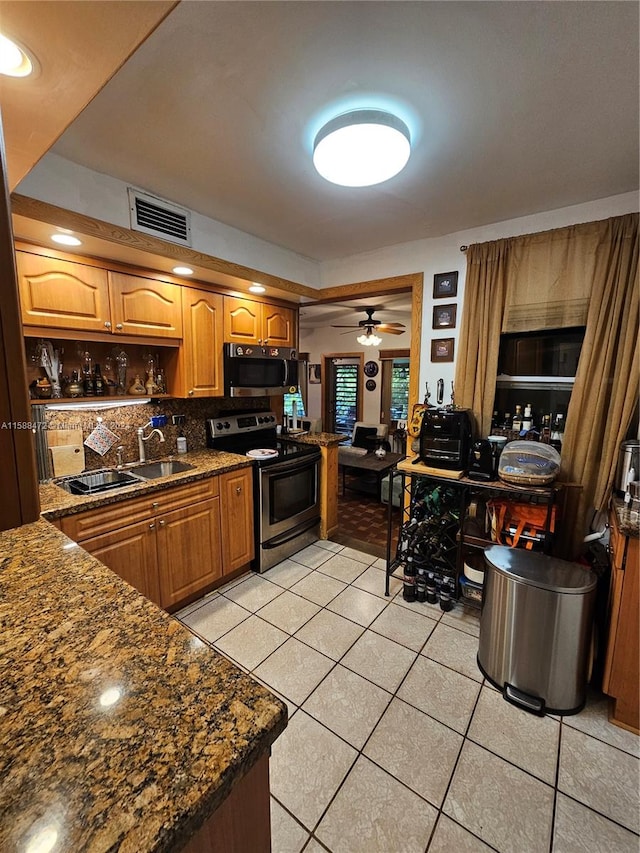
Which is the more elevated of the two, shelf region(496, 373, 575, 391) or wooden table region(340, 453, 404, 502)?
shelf region(496, 373, 575, 391)

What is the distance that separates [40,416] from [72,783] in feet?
6.89

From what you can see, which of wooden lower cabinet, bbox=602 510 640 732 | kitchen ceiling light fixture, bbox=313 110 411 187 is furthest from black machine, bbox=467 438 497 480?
kitchen ceiling light fixture, bbox=313 110 411 187

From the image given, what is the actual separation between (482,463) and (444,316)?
3.79 feet

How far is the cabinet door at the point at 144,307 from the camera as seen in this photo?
2162mm

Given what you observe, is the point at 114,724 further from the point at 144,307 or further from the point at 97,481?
the point at 144,307

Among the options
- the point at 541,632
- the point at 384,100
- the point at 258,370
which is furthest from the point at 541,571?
the point at 258,370

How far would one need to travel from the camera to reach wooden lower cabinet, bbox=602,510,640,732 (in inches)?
59.8

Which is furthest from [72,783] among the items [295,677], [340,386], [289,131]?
[340,386]

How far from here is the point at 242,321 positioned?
9.56 feet

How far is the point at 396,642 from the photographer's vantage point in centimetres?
209

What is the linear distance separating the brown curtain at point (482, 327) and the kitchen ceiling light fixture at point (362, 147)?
1221 millimetres

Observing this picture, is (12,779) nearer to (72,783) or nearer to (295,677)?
(72,783)

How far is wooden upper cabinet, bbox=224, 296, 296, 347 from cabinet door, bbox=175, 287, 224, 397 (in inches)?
3.8

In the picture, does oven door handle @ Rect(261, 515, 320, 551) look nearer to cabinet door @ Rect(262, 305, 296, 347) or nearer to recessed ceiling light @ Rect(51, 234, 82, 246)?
cabinet door @ Rect(262, 305, 296, 347)
